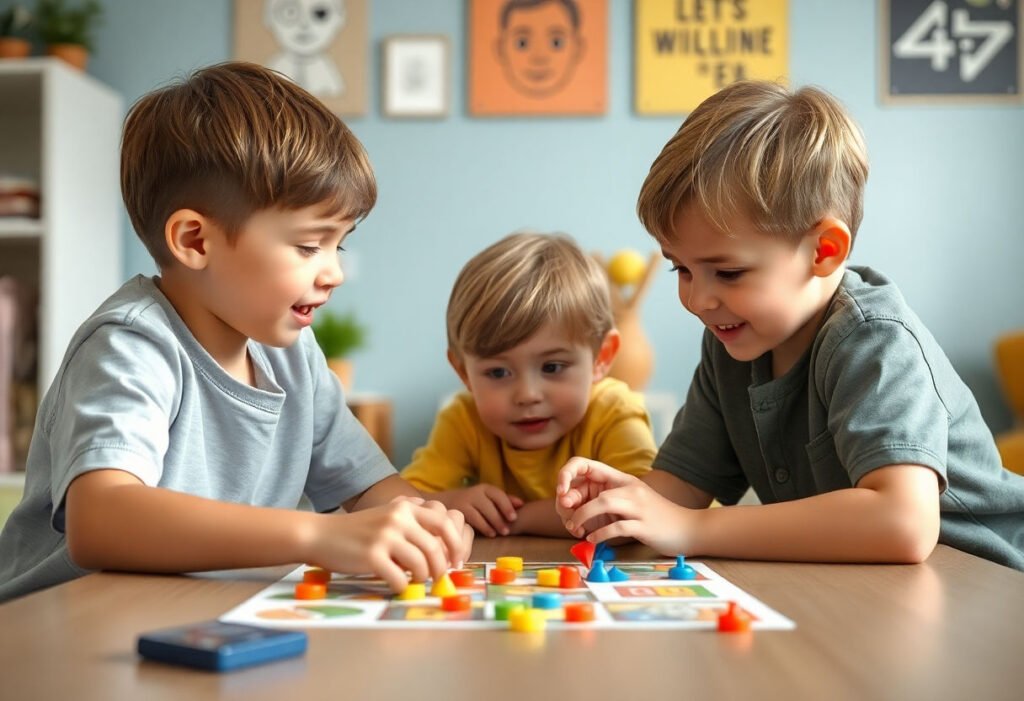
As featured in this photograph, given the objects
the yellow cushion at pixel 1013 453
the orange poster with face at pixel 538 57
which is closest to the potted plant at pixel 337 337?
the orange poster with face at pixel 538 57

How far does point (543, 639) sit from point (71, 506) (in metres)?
0.43

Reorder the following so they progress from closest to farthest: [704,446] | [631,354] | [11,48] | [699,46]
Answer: [704,446] < [631,354] < [11,48] < [699,46]

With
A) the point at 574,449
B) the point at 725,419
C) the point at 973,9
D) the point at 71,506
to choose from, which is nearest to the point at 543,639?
the point at 71,506

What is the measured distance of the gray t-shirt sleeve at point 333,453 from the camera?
1256 millimetres

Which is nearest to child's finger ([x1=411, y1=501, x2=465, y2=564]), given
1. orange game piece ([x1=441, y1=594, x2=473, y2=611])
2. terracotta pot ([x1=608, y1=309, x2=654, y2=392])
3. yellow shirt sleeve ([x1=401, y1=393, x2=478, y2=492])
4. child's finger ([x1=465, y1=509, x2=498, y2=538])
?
orange game piece ([x1=441, y1=594, x2=473, y2=611])

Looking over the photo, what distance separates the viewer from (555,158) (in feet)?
A: 11.2

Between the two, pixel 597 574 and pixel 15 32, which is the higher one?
pixel 15 32

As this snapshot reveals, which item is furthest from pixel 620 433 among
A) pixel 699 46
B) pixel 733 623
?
pixel 699 46

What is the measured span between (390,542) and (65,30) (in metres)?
3.05

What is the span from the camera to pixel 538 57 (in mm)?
3373

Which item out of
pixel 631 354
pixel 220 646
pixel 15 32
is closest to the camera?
pixel 220 646

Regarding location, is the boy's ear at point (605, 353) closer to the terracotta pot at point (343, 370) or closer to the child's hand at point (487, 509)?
the child's hand at point (487, 509)

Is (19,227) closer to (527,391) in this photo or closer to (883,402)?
(527,391)

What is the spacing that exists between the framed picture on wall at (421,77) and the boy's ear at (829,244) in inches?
96.1
